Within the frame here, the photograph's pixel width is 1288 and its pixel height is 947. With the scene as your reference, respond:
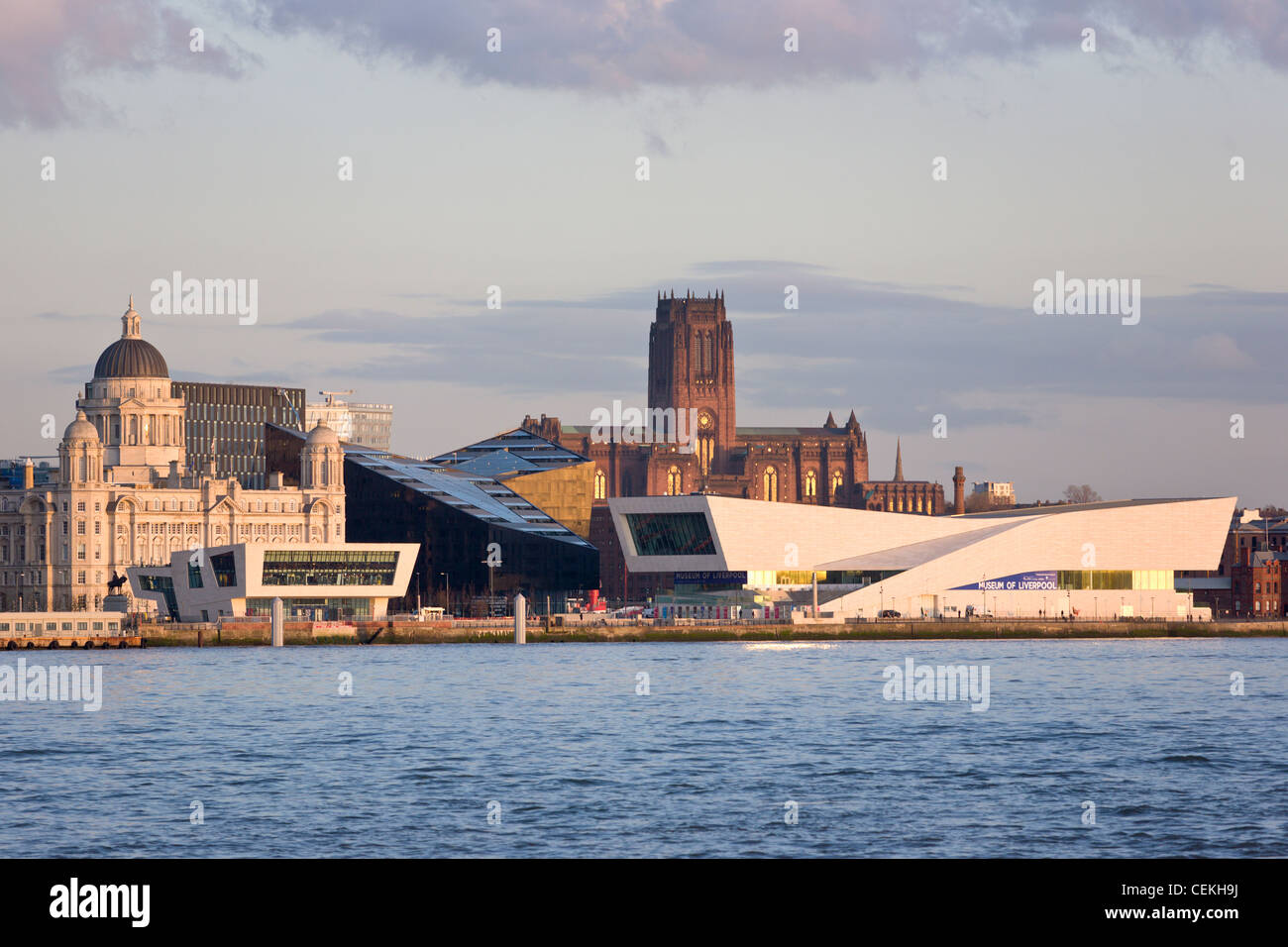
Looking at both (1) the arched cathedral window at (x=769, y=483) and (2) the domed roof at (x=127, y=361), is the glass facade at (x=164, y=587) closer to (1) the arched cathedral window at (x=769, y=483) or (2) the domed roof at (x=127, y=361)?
(2) the domed roof at (x=127, y=361)

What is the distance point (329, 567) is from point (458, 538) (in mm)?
17146

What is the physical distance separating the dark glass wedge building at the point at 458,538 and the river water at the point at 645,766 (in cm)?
5031

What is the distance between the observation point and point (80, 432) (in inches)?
4171

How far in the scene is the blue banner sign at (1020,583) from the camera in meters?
105

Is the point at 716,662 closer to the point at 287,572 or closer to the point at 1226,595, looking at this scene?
the point at 287,572

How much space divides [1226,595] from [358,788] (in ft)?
336

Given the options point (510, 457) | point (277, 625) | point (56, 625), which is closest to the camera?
point (277, 625)

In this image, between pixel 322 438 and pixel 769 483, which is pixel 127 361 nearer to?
pixel 322 438

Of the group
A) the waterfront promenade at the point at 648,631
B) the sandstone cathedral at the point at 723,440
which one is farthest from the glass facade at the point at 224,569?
the sandstone cathedral at the point at 723,440

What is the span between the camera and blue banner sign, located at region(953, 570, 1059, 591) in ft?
345

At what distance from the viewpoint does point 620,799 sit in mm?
29172

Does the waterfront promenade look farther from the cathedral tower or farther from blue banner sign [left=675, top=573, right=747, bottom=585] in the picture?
the cathedral tower

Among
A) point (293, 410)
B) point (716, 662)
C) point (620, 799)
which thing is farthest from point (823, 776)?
Answer: point (293, 410)
